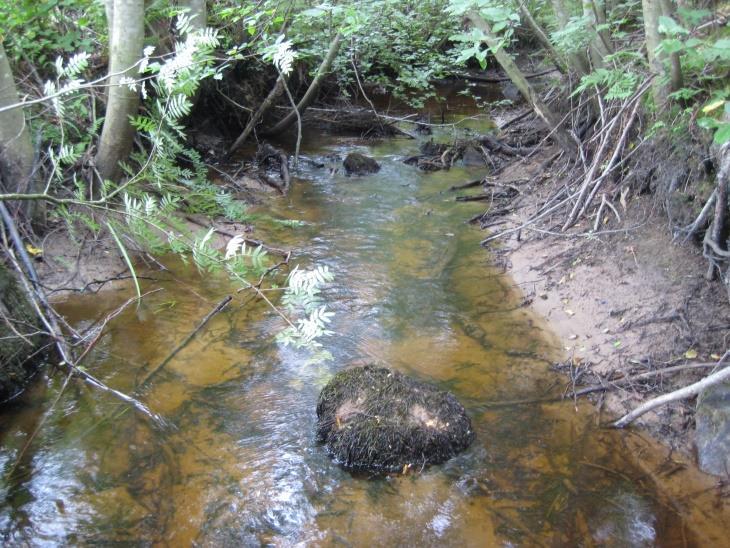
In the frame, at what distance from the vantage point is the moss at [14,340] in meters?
4.15

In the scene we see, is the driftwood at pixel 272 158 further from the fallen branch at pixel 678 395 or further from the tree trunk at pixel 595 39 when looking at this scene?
the fallen branch at pixel 678 395

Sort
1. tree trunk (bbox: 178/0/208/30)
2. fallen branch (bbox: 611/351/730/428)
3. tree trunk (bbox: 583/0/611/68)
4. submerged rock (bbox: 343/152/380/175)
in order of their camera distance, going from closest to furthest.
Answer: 1. fallen branch (bbox: 611/351/730/428)
2. tree trunk (bbox: 583/0/611/68)
3. tree trunk (bbox: 178/0/208/30)
4. submerged rock (bbox: 343/152/380/175)

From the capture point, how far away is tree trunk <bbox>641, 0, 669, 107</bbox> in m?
4.76

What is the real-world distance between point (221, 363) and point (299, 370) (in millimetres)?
634

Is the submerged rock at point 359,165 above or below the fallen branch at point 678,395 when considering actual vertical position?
below

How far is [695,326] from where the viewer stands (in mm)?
4305

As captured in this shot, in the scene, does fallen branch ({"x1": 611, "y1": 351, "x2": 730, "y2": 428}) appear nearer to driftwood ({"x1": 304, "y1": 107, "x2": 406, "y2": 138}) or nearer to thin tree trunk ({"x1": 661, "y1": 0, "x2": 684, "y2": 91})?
thin tree trunk ({"x1": 661, "y1": 0, "x2": 684, "y2": 91})

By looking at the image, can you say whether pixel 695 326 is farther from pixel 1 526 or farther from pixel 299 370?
pixel 1 526

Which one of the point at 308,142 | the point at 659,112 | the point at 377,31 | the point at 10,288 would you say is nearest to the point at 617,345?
the point at 659,112

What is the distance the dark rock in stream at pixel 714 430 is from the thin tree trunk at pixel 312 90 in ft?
21.8

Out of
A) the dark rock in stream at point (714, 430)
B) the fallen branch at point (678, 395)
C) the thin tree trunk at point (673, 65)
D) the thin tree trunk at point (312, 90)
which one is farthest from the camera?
the thin tree trunk at point (312, 90)

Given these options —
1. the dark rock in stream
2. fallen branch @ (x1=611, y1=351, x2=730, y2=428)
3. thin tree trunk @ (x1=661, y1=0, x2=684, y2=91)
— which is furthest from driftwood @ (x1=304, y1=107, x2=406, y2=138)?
the dark rock in stream

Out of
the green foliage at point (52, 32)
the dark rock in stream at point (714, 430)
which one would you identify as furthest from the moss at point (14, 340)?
the dark rock in stream at point (714, 430)

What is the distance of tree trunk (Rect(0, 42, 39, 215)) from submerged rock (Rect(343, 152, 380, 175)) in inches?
195
